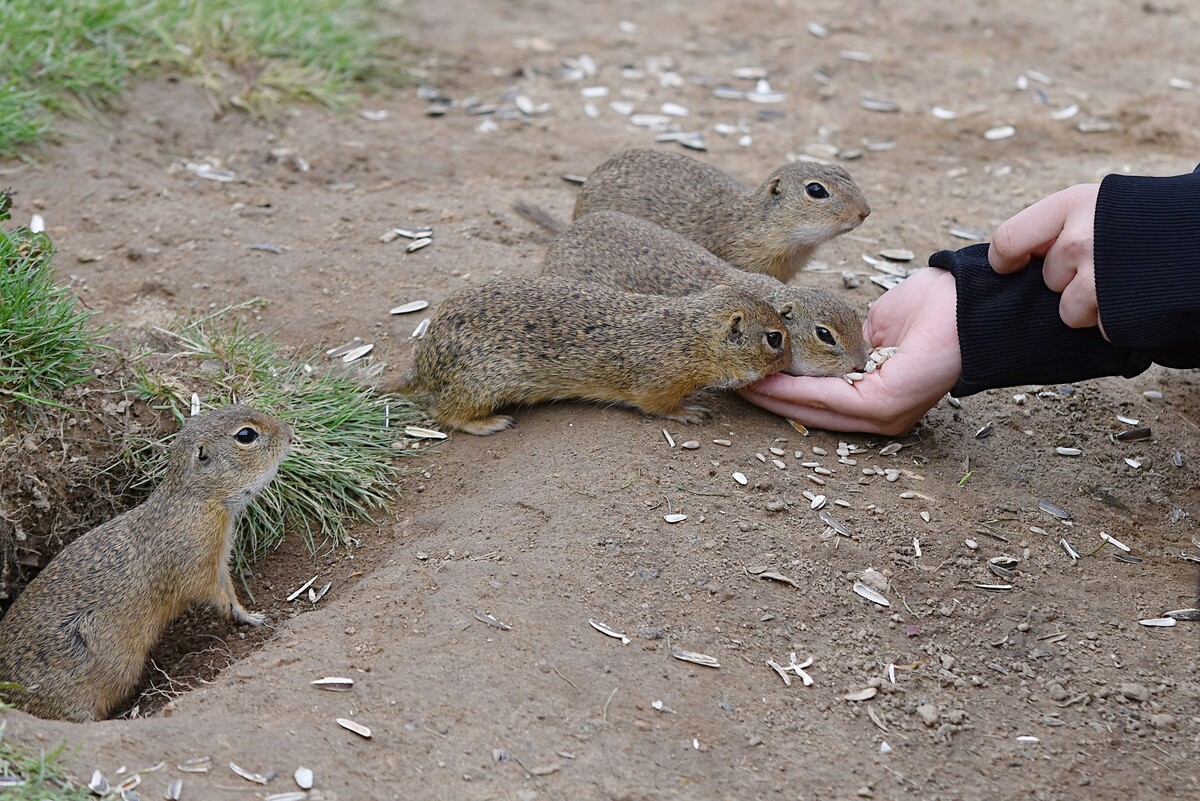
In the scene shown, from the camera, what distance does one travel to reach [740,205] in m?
6.79

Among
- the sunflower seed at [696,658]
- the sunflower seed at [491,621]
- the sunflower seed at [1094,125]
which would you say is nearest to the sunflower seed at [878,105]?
the sunflower seed at [1094,125]

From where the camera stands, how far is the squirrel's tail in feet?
23.6

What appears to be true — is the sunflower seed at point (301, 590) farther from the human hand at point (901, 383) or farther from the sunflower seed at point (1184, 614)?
the sunflower seed at point (1184, 614)

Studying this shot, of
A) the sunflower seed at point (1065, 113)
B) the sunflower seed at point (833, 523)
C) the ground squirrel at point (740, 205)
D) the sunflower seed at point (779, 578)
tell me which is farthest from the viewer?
the sunflower seed at point (1065, 113)

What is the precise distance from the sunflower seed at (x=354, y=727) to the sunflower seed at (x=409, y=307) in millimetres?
2935

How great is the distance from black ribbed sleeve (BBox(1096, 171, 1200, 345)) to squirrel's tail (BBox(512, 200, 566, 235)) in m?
3.45

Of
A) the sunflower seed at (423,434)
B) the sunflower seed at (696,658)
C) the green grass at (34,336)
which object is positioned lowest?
the sunflower seed at (423,434)

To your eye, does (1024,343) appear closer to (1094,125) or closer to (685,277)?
(685,277)

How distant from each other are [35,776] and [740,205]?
468 cm

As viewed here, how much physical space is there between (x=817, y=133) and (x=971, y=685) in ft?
18.8

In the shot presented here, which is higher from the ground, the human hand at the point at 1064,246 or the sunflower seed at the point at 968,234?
the human hand at the point at 1064,246

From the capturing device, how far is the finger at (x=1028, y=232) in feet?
15.4

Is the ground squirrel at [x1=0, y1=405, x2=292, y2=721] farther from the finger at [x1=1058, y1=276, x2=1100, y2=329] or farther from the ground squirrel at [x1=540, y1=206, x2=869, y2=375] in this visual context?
the finger at [x1=1058, y1=276, x2=1100, y2=329]

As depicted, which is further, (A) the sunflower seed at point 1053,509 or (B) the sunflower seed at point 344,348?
(B) the sunflower seed at point 344,348
